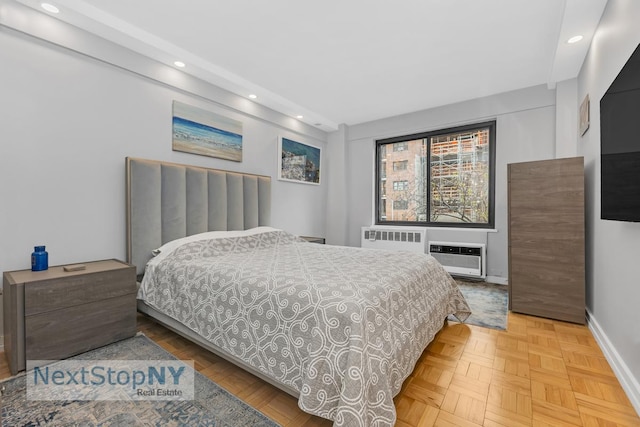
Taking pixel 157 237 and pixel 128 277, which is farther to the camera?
pixel 157 237

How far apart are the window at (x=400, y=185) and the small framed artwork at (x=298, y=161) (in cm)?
134

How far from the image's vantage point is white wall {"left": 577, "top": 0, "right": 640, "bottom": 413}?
1.60m

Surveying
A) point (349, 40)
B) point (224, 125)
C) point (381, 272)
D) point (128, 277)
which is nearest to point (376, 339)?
point (381, 272)

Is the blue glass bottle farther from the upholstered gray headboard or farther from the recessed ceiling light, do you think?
the recessed ceiling light

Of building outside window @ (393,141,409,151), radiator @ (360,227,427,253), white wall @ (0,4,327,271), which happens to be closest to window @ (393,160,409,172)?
building outside window @ (393,141,409,151)

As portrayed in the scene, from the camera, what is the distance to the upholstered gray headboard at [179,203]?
250 cm

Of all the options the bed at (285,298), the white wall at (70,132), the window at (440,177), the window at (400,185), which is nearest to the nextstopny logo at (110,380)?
the bed at (285,298)

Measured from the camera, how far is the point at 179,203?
2785 millimetres

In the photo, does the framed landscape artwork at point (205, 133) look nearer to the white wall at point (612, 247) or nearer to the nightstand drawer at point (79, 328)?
the nightstand drawer at point (79, 328)

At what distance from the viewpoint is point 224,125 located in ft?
10.9

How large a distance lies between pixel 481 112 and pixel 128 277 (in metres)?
4.47

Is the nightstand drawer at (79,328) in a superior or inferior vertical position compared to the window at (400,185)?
inferior

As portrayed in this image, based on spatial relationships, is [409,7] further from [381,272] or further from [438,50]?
[381,272]

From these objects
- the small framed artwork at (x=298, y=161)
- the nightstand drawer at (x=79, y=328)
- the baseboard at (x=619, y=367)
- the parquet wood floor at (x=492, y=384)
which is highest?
the small framed artwork at (x=298, y=161)
